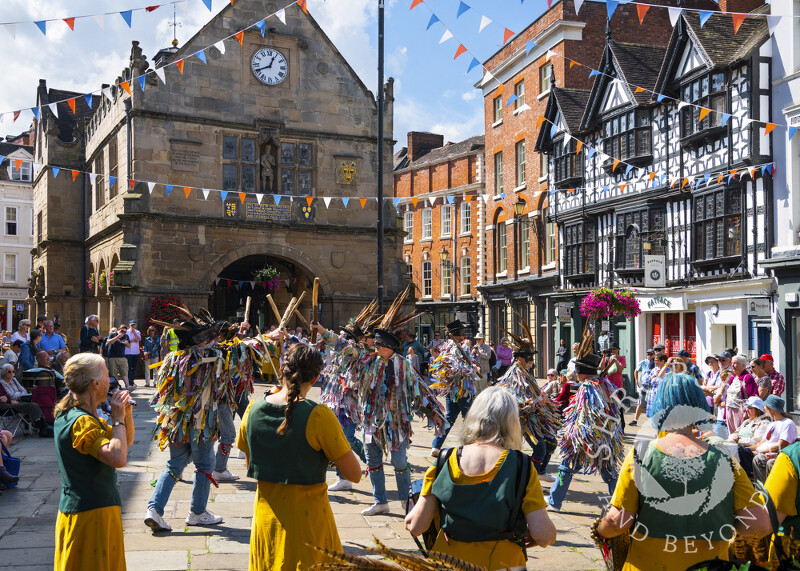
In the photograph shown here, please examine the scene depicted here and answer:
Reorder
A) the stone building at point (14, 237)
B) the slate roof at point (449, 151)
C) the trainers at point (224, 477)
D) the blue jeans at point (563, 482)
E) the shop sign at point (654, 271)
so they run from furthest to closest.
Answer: the stone building at point (14, 237) → the slate roof at point (449, 151) → the shop sign at point (654, 271) → the trainers at point (224, 477) → the blue jeans at point (563, 482)

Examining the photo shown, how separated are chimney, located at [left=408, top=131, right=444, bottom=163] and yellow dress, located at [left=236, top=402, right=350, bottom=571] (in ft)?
147

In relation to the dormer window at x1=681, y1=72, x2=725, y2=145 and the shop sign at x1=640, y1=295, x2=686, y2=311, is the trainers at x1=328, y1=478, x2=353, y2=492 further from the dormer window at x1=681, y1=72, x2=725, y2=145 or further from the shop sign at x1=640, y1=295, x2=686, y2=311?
the shop sign at x1=640, y1=295, x2=686, y2=311

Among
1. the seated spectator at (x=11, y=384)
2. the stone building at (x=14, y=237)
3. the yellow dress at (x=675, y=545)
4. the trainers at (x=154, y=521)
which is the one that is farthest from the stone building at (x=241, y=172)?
the stone building at (x=14, y=237)

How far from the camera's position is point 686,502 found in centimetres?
336

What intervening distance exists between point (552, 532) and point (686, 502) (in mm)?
572

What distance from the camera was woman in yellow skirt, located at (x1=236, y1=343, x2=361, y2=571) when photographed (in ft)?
13.4

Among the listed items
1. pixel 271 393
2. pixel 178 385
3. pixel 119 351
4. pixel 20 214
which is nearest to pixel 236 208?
pixel 119 351

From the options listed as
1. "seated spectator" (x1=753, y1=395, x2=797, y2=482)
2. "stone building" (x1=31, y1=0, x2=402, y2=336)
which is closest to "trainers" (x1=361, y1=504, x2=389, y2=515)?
"seated spectator" (x1=753, y1=395, x2=797, y2=482)

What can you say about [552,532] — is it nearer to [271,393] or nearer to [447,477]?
→ [447,477]

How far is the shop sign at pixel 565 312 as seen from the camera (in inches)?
1078

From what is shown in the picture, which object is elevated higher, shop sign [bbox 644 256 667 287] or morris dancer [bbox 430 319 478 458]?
shop sign [bbox 644 256 667 287]

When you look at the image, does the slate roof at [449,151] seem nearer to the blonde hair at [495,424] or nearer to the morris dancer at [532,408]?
the morris dancer at [532,408]

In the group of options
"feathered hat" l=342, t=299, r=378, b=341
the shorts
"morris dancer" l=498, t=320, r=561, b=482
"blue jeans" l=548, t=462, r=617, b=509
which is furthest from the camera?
the shorts

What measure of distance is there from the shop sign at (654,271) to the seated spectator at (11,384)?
16240mm
